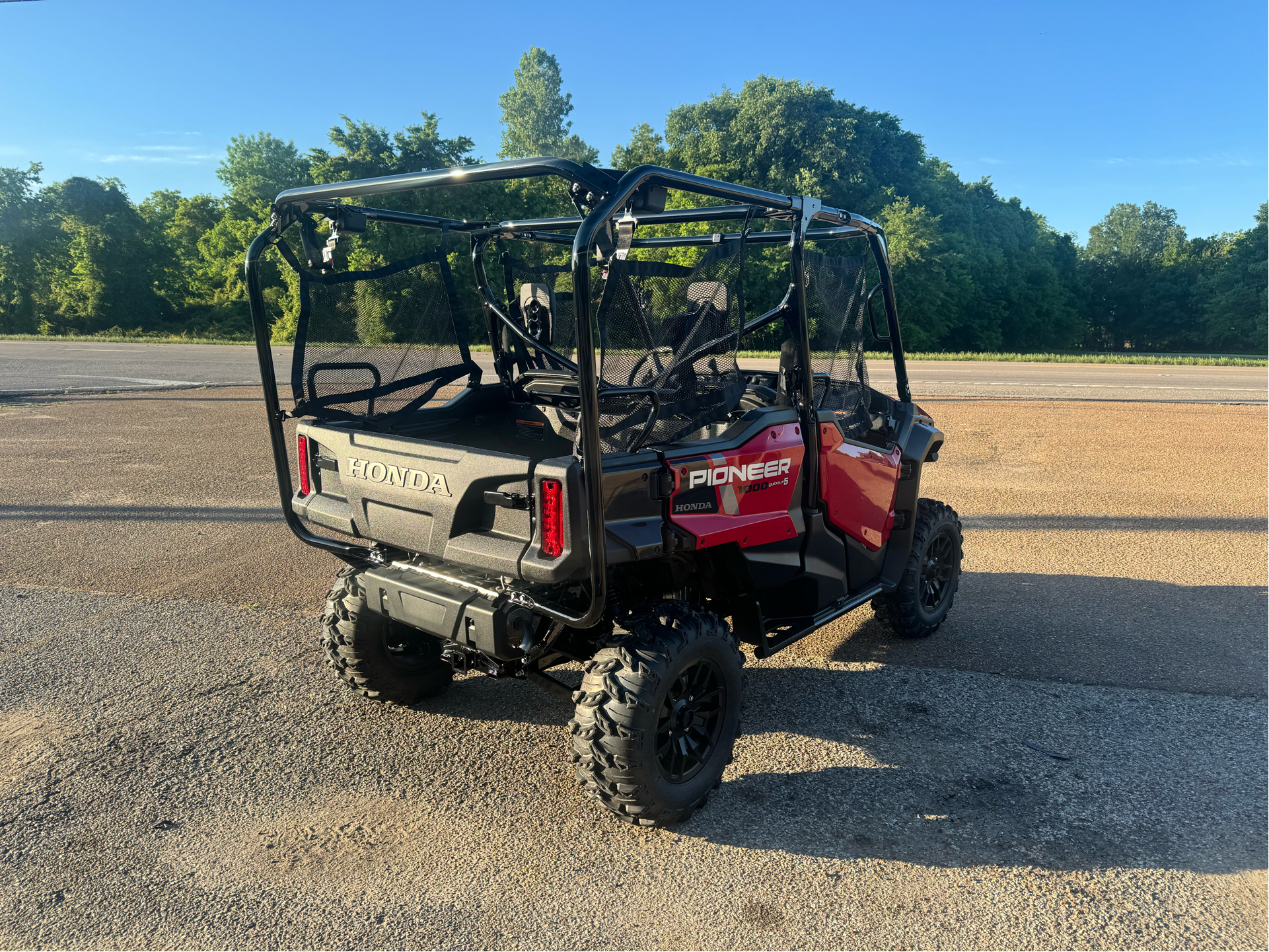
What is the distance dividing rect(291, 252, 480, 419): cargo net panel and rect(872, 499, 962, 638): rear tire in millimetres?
2591

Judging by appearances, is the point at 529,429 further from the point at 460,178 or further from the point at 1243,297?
the point at 1243,297

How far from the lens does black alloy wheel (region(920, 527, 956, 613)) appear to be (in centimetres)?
500

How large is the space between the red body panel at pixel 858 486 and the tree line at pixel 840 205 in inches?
1410

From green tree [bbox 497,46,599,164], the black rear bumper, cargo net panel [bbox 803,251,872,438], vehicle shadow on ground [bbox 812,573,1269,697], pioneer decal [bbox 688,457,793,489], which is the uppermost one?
green tree [bbox 497,46,599,164]

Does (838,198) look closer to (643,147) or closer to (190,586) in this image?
(643,147)

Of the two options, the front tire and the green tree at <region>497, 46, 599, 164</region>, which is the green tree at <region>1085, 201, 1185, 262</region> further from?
the front tire

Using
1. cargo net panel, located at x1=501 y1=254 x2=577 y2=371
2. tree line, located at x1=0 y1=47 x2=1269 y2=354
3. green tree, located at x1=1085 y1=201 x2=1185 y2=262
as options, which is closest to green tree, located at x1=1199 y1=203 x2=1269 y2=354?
tree line, located at x1=0 y1=47 x2=1269 y2=354

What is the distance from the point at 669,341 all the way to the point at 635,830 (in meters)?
1.82

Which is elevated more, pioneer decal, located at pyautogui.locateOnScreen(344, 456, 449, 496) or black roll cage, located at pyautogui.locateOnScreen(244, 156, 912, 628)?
black roll cage, located at pyautogui.locateOnScreen(244, 156, 912, 628)

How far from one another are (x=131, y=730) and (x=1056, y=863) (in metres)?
3.76

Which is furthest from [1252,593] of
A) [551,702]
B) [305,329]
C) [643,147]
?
[643,147]

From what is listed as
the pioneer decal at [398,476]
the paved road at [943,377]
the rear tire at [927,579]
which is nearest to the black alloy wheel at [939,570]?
the rear tire at [927,579]

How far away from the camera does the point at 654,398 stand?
3.07 meters

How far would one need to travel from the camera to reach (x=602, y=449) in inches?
121
